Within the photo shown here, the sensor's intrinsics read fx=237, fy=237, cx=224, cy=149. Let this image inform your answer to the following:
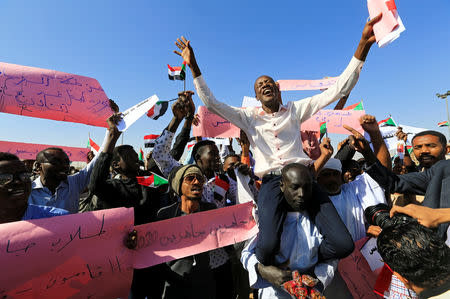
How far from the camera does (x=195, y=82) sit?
9.52 feet

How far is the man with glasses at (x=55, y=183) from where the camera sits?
259 cm

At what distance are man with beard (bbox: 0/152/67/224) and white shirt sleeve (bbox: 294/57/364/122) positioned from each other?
2.82m

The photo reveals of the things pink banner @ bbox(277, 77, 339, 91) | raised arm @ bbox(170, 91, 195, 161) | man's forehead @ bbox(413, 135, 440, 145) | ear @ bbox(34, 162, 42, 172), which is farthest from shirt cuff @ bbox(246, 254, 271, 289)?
pink banner @ bbox(277, 77, 339, 91)

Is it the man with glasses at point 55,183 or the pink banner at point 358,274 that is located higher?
the man with glasses at point 55,183

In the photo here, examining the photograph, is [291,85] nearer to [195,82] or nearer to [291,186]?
[195,82]

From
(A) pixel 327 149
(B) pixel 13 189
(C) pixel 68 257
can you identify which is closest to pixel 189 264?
(C) pixel 68 257

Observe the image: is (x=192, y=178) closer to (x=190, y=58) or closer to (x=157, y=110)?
(x=190, y=58)

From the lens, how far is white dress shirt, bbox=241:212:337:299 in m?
2.00

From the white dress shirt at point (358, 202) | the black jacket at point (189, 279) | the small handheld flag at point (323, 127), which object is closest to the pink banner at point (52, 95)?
the black jacket at point (189, 279)

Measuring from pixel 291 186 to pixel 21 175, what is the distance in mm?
2129

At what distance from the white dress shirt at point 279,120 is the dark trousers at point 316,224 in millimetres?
612

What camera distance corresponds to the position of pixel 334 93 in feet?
9.42

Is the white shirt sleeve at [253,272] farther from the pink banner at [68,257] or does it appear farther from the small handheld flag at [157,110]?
the small handheld flag at [157,110]

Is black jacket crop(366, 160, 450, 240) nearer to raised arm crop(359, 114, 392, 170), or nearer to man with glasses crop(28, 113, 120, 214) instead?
raised arm crop(359, 114, 392, 170)
